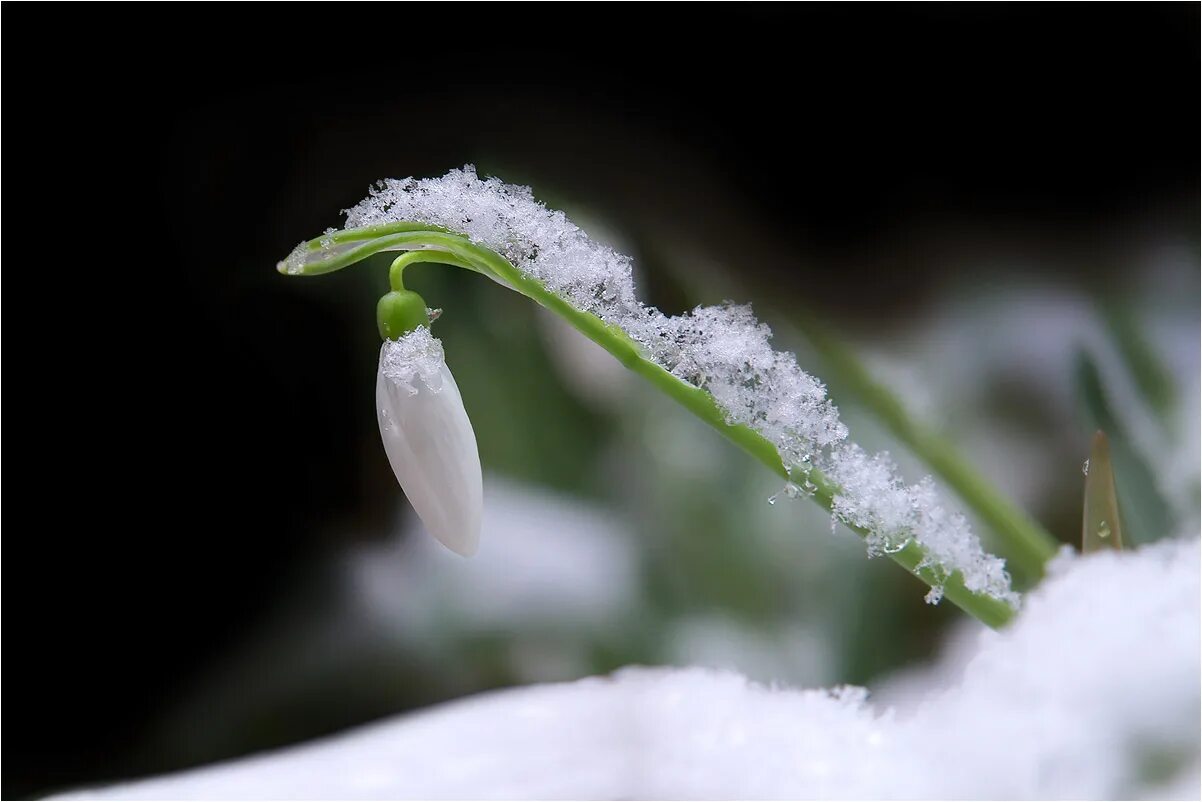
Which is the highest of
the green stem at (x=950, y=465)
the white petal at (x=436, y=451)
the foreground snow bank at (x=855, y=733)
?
the green stem at (x=950, y=465)

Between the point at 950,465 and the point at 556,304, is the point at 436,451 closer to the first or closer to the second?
the point at 556,304

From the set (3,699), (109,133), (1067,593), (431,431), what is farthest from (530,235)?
(3,699)

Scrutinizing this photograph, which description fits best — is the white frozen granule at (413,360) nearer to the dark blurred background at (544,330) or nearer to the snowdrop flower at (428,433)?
the snowdrop flower at (428,433)

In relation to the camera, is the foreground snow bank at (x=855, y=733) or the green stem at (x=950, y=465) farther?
the green stem at (x=950, y=465)

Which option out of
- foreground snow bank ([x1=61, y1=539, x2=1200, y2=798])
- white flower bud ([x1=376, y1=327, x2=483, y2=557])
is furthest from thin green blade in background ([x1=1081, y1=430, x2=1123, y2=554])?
white flower bud ([x1=376, y1=327, x2=483, y2=557])

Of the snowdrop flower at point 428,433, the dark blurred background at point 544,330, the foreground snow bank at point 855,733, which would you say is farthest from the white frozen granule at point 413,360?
the dark blurred background at point 544,330

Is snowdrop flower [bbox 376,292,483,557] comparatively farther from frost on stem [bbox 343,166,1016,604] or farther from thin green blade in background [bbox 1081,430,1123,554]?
thin green blade in background [bbox 1081,430,1123,554]

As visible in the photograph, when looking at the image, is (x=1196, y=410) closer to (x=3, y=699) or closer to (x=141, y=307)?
(x=141, y=307)
